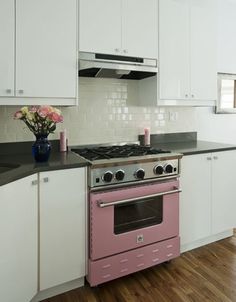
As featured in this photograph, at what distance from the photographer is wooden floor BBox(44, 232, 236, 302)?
6.45 ft

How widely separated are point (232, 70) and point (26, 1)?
8.73ft

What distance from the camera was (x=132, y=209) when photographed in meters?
2.17

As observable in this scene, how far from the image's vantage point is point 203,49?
2832 millimetres

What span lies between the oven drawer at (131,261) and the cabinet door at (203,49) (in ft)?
5.00

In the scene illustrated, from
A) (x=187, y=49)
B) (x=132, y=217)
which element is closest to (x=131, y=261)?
(x=132, y=217)

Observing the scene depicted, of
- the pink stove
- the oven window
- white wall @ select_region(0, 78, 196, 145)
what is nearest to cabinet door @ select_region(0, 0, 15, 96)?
white wall @ select_region(0, 78, 196, 145)

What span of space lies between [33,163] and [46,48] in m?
0.87

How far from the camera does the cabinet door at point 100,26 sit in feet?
7.13

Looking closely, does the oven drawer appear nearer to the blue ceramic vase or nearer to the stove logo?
the stove logo

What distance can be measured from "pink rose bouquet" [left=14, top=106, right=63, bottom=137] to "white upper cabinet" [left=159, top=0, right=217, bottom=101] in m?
1.16

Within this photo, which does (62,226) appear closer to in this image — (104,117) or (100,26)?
(104,117)

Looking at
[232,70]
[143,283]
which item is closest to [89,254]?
[143,283]

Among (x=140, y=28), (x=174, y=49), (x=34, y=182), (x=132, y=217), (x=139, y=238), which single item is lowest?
(x=139, y=238)

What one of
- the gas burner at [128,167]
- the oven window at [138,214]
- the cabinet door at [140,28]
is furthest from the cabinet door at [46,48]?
the oven window at [138,214]
